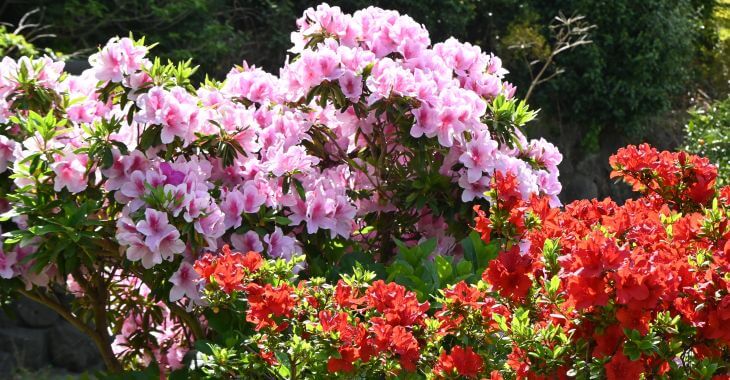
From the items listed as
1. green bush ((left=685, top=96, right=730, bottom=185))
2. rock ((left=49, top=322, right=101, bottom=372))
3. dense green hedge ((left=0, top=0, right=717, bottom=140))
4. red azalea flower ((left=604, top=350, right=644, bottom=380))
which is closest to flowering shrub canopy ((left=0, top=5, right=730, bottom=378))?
red azalea flower ((left=604, top=350, right=644, bottom=380))

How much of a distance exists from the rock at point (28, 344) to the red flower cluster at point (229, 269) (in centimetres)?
471

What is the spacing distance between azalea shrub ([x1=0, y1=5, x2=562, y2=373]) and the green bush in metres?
3.01

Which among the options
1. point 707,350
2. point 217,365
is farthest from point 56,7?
point 707,350

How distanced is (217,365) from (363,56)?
3.59ft

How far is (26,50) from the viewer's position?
20.0 ft

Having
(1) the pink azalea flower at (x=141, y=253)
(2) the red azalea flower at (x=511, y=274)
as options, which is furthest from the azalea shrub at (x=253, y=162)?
(2) the red azalea flower at (x=511, y=274)

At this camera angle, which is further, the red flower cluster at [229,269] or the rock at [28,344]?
the rock at [28,344]

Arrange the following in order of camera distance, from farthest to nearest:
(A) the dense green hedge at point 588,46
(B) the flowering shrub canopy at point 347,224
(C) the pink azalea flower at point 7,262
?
(A) the dense green hedge at point 588,46 → (C) the pink azalea flower at point 7,262 → (B) the flowering shrub canopy at point 347,224

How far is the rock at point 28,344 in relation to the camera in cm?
641

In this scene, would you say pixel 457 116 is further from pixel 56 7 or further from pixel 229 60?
pixel 229 60

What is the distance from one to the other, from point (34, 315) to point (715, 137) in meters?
4.53

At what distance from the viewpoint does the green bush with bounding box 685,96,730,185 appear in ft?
19.1

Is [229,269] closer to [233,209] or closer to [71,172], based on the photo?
[233,209]

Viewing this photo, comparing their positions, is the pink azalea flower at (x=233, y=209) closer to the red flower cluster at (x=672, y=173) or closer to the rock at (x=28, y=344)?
the red flower cluster at (x=672, y=173)
